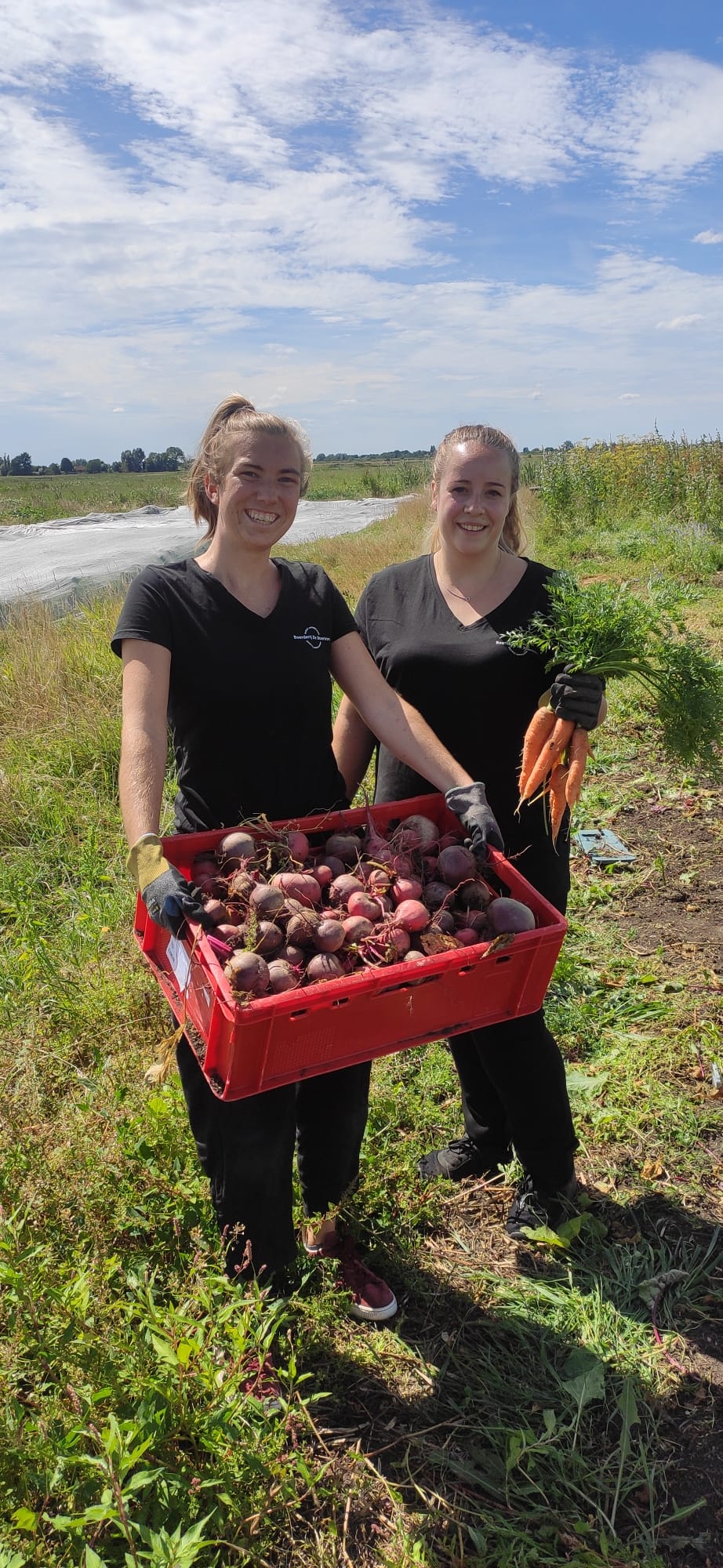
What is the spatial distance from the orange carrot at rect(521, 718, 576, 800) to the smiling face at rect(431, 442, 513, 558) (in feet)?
1.90

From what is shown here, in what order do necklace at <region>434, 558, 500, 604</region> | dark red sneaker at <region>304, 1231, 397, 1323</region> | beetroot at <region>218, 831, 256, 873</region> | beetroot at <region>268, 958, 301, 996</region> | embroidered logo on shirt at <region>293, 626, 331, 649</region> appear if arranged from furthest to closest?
necklace at <region>434, 558, 500, 604</region>, dark red sneaker at <region>304, 1231, 397, 1323</region>, embroidered logo on shirt at <region>293, 626, 331, 649</region>, beetroot at <region>218, 831, 256, 873</region>, beetroot at <region>268, 958, 301, 996</region>

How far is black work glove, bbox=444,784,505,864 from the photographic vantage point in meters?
2.26

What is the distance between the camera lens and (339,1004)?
1.78m

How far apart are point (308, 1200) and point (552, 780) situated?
1.35 meters

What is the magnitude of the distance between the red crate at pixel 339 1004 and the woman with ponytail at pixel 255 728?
19 cm

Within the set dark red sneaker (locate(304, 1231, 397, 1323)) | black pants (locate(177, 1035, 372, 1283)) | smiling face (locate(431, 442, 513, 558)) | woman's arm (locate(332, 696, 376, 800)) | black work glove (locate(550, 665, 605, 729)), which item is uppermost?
smiling face (locate(431, 442, 513, 558))

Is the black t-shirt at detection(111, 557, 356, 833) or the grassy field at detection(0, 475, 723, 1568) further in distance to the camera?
the black t-shirt at detection(111, 557, 356, 833)

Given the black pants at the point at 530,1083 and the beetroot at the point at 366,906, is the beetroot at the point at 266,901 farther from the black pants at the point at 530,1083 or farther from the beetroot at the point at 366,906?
the black pants at the point at 530,1083

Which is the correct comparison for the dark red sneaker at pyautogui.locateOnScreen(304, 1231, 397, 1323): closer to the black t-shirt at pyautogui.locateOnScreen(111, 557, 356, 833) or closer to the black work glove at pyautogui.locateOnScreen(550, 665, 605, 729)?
the black t-shirt at pyautogui.locateOnScreen(111, 557, 356, 833)

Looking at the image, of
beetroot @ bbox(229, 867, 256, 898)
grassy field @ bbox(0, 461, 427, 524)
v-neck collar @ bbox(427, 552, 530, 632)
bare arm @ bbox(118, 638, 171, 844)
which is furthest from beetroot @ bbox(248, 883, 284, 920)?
grassy field @ bbox(0, 461, 427, 524)

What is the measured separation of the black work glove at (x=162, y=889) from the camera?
6.13 feet

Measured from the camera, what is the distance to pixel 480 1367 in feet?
7.69

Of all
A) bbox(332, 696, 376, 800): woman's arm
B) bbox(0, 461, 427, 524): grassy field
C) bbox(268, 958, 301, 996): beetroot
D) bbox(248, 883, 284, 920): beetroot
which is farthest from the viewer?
bbox(0, 461, 427, 524): grassy field

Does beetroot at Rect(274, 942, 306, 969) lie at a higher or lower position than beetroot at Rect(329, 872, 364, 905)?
lower
